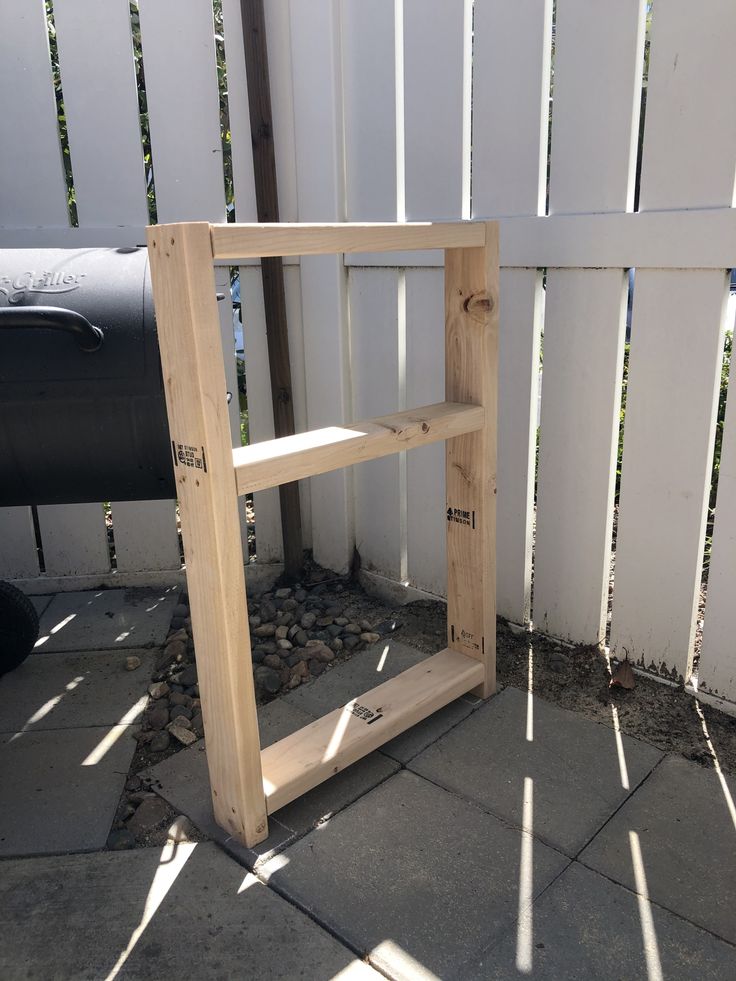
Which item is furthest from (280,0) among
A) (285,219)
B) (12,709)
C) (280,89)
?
(12,709)

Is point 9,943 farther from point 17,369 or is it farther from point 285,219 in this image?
point 285,219

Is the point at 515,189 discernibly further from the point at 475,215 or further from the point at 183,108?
the point at 183,108

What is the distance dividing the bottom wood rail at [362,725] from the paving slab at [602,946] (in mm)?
573

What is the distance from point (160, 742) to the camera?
7.57 feet

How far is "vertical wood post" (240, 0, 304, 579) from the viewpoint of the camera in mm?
2766

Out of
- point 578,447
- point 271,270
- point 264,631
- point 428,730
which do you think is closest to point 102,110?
point 271,270

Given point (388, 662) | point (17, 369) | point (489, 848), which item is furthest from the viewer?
point (388, 662)

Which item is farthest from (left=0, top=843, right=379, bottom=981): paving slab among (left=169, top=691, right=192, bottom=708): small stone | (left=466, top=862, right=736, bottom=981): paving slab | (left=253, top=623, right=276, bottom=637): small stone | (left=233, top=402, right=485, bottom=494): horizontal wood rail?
(left=253, top=623, right=276, bottom=637): small stone

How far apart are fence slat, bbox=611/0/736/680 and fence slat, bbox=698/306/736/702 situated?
0.05 meters

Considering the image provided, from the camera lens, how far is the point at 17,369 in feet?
6.57

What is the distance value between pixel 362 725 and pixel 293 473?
0.77m

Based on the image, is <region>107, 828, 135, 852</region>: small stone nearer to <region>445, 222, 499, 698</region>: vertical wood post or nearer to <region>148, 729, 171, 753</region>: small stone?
<region>148, 729, 171, 753</region>: small stone

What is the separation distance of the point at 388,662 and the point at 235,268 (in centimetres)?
154

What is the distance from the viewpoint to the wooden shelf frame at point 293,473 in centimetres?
161
